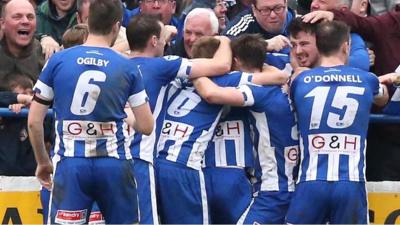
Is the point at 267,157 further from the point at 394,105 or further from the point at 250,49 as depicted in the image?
the point at 394,105

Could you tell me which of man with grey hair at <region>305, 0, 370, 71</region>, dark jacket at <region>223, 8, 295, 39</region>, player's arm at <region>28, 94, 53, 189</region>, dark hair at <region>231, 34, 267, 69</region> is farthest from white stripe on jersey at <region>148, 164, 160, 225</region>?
man with grey hair at <region>305, 0, 370, 71</region>

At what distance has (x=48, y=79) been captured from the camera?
32.1 feet

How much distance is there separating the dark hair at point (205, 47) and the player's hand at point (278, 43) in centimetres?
47

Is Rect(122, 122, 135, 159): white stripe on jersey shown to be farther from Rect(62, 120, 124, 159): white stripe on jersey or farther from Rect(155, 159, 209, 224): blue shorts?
Rect(155, 159, 209, 224): blue shorts

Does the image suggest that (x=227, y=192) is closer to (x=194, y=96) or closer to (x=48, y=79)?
(x=194, y=96)

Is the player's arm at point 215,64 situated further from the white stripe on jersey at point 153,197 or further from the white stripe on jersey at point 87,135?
the white stripe on jersey at point 87,135

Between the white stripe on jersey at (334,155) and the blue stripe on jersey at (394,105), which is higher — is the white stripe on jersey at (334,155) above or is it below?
below

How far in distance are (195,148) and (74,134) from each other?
132 centimetres

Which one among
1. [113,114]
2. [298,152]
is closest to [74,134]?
[113,114]

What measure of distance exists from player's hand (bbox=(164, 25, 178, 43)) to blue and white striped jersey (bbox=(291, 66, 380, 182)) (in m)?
1.49

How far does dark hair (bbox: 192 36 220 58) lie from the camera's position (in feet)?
35.7

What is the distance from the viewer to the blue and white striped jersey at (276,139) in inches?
422

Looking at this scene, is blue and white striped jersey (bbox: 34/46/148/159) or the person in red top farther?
the person in red top

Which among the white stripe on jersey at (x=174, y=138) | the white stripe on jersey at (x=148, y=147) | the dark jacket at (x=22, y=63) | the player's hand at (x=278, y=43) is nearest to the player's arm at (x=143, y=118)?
the white stripe on jersey at (x=148, y=147)
